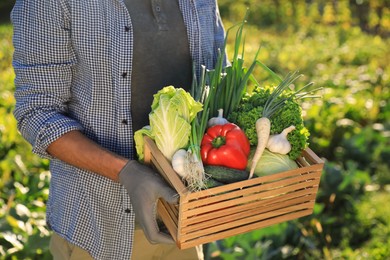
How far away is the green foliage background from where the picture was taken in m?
3.64

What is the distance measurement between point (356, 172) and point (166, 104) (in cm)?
310

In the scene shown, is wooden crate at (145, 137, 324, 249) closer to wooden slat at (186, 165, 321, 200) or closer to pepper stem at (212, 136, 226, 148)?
wooden slat at (186, 165, 321, 200)

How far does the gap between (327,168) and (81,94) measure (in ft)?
9.30

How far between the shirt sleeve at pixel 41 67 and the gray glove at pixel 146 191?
28cm

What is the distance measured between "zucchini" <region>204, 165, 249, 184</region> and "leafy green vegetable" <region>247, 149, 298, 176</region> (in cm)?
8

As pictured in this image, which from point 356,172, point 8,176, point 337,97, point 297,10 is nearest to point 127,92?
point 8,176

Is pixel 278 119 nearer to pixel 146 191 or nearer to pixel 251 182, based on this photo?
pixel 251 182

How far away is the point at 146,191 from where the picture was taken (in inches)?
75.2

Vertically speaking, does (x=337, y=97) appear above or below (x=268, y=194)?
below

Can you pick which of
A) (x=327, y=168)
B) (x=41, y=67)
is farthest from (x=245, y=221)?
(x=327, y=168)

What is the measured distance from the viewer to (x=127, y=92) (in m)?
2.18

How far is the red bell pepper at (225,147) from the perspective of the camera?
192 cm

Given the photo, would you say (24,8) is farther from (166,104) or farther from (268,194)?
(268,194)

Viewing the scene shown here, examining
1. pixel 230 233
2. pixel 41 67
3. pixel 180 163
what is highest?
pixel 41 67
